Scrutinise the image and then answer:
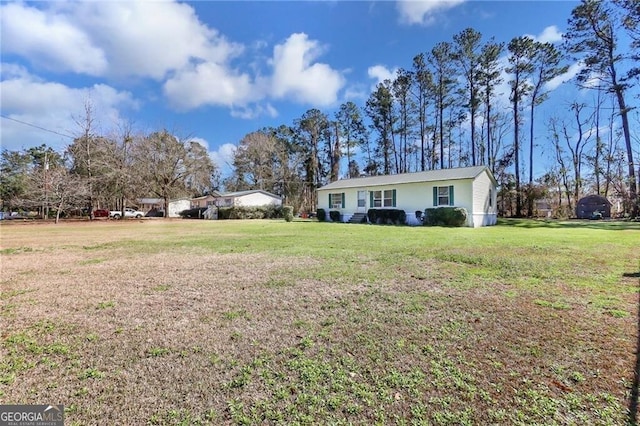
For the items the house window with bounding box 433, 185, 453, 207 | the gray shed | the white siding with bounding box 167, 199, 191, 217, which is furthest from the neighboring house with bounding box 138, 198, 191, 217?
the gray shed

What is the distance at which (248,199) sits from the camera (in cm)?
3312

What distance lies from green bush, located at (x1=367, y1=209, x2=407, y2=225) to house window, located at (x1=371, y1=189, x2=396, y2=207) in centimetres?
91

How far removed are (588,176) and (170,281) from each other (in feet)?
111

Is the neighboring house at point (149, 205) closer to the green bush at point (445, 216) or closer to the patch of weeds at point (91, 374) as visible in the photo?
the green bush at point (445, 216)

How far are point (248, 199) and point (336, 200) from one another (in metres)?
13.1

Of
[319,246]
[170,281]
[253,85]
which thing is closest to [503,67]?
[253,85]

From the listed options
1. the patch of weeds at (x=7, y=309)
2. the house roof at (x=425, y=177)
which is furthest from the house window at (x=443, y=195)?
the patch of weeds at (x=7, y=309)

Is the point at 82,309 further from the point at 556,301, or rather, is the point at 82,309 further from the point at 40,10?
the point at 40,10

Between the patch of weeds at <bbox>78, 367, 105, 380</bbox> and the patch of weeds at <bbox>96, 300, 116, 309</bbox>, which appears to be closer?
the patch of weeds at <bbox>78, 367, 105, 380</bbox>

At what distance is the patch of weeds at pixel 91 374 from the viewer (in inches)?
90.7

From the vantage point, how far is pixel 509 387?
6.96 ft

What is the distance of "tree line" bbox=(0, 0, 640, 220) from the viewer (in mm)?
20250

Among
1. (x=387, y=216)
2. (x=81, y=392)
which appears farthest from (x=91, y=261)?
(x=387, y=216)

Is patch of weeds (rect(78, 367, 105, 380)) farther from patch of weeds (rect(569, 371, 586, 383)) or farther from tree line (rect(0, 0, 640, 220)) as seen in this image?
tree line (rect(0, 0, 640, 220))
